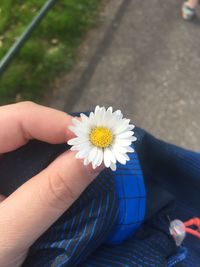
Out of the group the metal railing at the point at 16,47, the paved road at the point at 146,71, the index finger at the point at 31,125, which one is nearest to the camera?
the index finger at the point at 31,125

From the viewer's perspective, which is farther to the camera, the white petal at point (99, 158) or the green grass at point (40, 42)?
the green grass at point (40, 42)

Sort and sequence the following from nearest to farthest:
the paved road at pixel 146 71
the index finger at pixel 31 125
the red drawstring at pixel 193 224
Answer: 1. the index finger at pixel 31 125
2. the red drawstring at pixel 193 224
3. the paved road at pixel 146 71

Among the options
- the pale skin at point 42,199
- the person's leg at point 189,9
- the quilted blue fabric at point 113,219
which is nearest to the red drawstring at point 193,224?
the quilted blue fabric at point 113,219

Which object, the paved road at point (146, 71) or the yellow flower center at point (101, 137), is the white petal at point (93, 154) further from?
the paved road at point (146, 71)

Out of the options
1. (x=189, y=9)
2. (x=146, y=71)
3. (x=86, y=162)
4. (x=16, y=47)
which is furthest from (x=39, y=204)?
(x=189, y=9)

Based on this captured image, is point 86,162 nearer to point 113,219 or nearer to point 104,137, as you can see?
point 104,137

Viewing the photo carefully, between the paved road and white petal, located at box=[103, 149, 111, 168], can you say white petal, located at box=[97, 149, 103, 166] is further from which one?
the paved road

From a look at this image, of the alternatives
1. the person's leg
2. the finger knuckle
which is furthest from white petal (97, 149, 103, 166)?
the person's leg

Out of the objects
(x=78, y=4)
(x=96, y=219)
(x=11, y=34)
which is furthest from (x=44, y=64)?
(x=96, y=219)
